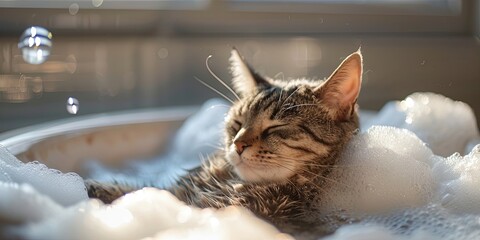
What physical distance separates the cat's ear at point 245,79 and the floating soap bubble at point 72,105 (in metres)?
0.86

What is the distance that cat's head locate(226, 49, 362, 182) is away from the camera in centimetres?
107

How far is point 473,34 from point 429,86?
0.64 m

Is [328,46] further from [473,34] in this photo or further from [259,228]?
[259,228]

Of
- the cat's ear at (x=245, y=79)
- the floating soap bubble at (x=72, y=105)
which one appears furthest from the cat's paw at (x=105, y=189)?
the floating soap bubble at (x=72, y=105)

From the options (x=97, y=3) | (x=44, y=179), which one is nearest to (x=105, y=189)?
(x=44, y=179)

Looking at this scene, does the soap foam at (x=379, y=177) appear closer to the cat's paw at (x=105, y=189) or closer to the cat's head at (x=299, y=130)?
the cat's head at (x=299, y=130)

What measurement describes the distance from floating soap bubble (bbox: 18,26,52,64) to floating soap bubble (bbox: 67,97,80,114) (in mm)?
166

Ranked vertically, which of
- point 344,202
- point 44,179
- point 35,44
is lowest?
point 344,202

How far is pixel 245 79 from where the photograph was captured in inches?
51.4

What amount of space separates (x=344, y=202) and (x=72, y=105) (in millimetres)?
1242

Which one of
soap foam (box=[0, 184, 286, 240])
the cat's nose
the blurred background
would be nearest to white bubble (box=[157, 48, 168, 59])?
the blurred background

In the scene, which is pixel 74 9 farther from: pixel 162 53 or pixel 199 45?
pixel 199 45

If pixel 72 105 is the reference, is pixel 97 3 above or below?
above

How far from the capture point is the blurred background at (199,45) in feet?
6.32
